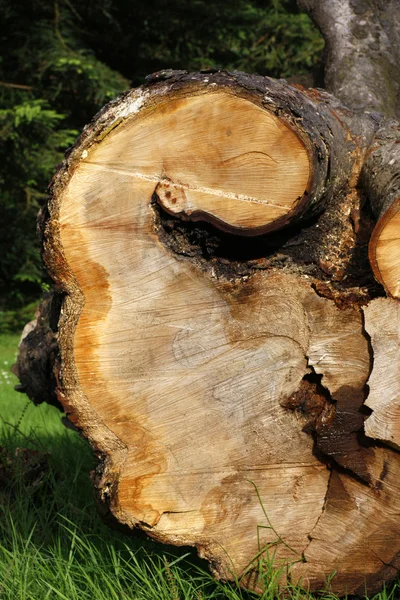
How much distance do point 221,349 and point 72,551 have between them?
2.91 feet

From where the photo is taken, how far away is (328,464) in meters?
1.96

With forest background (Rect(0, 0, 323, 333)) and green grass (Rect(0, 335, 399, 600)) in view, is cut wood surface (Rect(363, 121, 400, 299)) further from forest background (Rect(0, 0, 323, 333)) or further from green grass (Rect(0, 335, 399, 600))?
forest background (Rect(0, 0, 323, 333))

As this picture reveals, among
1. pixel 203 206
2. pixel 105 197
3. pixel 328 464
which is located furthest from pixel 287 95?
pixel 328 464

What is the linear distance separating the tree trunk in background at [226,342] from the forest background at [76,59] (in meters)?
6.46

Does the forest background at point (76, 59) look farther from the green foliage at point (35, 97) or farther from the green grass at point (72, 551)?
the green grass at point (72, 551)

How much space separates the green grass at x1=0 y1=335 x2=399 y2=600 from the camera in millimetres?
2059

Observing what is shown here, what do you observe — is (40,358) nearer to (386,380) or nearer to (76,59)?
(386,380)

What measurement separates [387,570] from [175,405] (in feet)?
2.41

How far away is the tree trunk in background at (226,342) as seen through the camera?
183cm

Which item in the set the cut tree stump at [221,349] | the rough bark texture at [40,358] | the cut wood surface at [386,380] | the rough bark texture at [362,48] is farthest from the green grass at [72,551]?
the rough bark texture at [362,48]

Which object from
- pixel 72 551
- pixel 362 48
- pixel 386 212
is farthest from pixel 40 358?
pixel 362 48

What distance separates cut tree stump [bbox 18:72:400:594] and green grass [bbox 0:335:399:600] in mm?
170

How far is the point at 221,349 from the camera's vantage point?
6.34 feet

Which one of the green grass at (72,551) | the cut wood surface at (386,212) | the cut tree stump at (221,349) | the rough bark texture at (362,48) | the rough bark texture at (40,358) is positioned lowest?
the green grass at (72,551)
